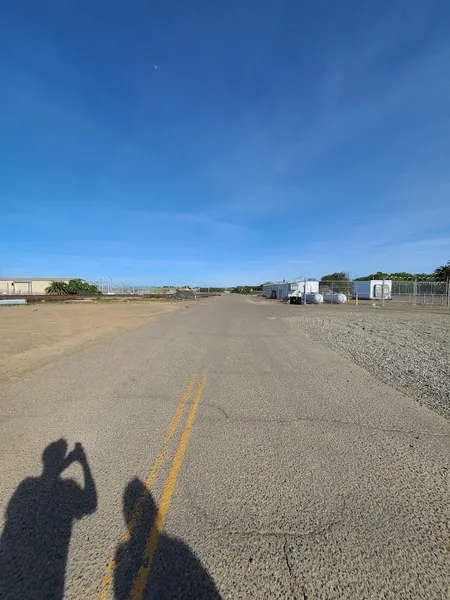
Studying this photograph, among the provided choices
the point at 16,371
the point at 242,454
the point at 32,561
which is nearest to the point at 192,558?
the point at 32,561

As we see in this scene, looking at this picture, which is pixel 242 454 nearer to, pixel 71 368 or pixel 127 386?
pixel 127 386

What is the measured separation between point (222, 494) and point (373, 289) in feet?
179

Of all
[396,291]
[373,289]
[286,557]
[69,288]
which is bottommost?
[286,557]

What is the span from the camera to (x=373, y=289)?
170 feet

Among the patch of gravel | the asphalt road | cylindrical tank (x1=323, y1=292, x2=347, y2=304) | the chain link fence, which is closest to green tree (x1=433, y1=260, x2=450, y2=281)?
the chain link fence

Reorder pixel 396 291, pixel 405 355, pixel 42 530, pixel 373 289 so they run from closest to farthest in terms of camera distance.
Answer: pixel 42 530 < pixel 405 355 < pixel 396 291 < pixel 373 289

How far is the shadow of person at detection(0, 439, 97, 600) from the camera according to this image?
2.09 meters

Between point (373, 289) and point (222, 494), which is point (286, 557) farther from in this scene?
point (373, 289)

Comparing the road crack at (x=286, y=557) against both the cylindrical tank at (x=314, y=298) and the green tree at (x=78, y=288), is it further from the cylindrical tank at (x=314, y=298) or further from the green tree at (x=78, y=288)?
the green tree at (x=78, y=288)

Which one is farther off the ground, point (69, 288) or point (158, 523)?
point (69, 288)

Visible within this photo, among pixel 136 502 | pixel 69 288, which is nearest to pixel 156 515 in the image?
pixel 136 502

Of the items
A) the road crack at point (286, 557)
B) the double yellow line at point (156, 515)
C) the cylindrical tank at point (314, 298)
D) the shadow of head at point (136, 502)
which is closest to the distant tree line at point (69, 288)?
the cylindrical tank at point (314, 298)

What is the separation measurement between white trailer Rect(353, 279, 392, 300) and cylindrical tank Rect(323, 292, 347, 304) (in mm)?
4457

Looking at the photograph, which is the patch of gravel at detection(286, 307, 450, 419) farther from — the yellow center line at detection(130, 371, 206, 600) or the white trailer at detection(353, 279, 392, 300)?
the white trailer at detection(353, 279, 392, 300)
